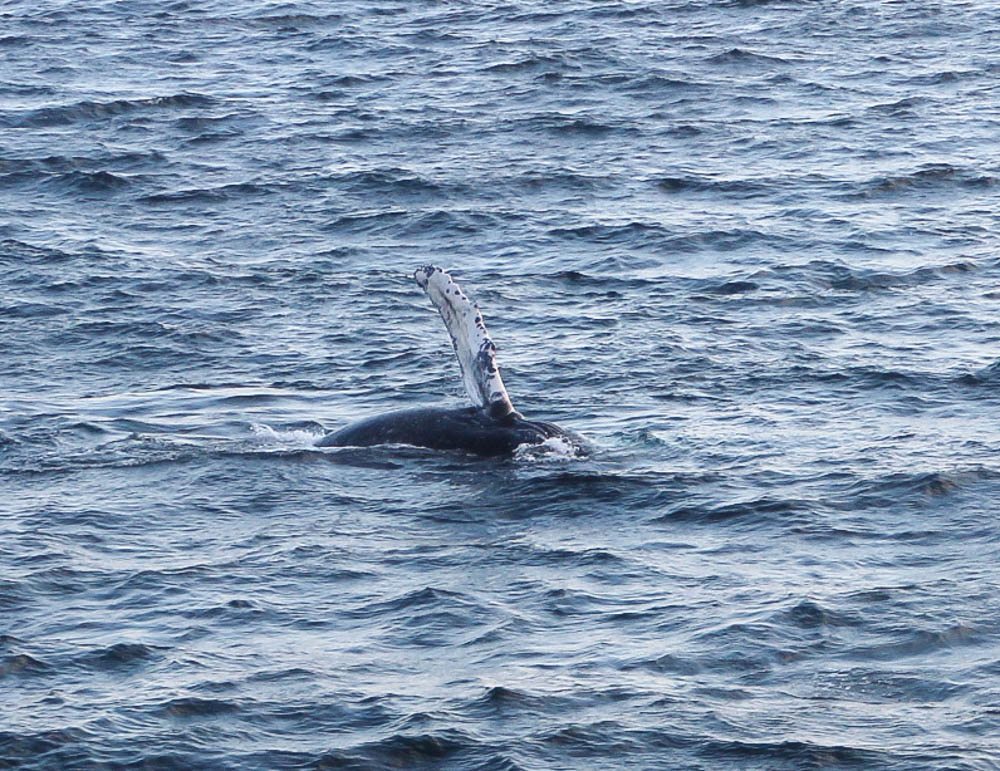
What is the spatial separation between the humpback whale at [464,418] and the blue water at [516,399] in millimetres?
283

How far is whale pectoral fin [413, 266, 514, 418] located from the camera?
2166cm

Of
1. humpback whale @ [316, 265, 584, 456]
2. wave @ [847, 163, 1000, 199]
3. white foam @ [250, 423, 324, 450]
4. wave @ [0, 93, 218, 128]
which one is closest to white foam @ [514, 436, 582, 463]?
humpback whale @ [316, 265, 584, 456]

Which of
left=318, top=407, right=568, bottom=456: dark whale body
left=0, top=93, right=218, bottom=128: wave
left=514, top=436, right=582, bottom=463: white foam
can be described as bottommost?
left=514, top=436, right=582, bottom=463: white foam

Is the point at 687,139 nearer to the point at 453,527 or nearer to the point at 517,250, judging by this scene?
the point at 517,250

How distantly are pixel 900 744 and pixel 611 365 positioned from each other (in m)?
10.3

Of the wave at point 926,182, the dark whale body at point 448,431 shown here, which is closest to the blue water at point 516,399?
the wave at point 926,182

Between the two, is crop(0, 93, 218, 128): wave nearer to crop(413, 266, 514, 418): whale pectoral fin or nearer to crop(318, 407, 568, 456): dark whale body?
crop(318, 407, 568, 456): dark whale body

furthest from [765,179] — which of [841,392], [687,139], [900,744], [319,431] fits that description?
[900,744]

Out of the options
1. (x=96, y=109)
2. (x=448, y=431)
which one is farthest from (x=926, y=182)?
(x=96, y=109)

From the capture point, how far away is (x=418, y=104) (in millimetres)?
39781

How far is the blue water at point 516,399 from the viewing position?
16.5 metres

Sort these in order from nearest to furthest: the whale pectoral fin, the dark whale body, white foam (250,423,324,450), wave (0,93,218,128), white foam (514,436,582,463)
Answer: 1. the whale pectoral fin
2. white foam (514,436,582,463)
3. the dark whale body
4. white foam (250,423,324,450)
5. wave (0,93,218,128)

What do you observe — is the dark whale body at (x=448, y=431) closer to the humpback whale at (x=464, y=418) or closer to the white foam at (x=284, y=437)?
the humpback whale at (x=464, y=418)

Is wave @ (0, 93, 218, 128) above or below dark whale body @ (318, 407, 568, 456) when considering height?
above
